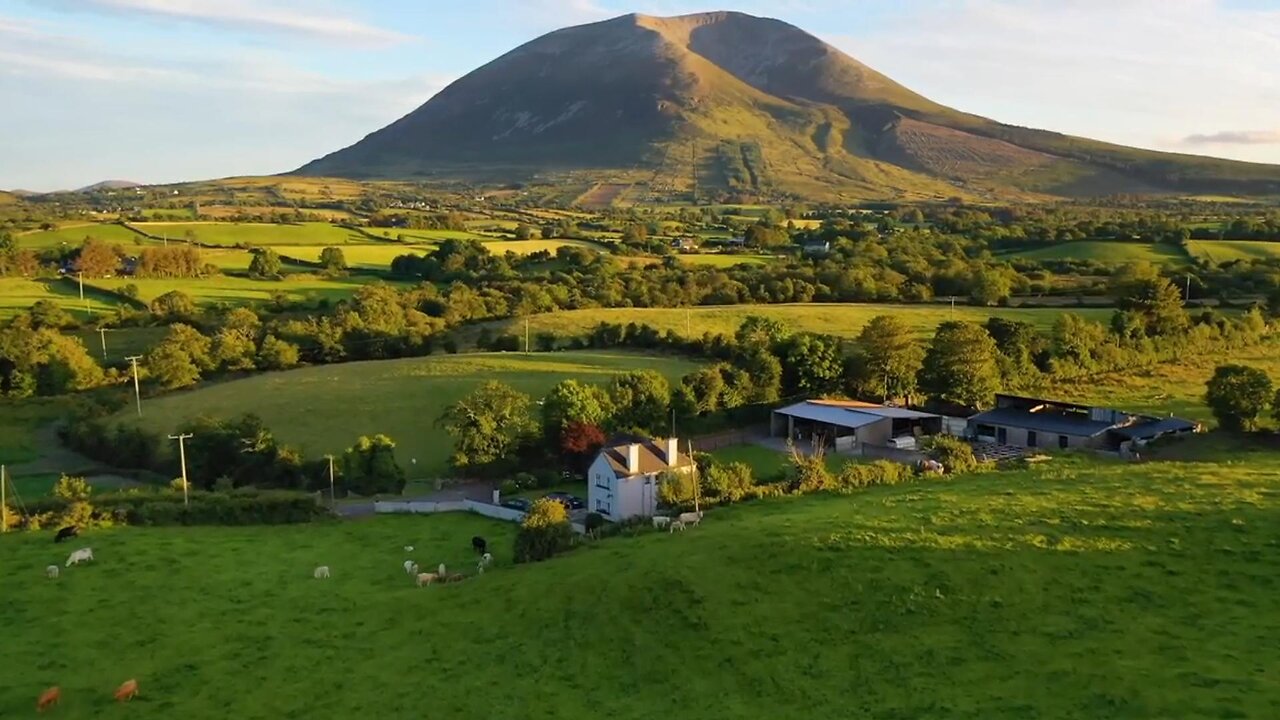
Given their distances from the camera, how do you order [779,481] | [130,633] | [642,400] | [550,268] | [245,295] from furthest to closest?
1. [550,268]
2. [245,295]
3. [642,400]
4. [779,481]
5. [130,633]

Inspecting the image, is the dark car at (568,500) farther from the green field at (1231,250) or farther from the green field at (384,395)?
the green field at (1231,250)

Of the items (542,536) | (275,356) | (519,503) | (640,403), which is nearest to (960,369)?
(640,403)

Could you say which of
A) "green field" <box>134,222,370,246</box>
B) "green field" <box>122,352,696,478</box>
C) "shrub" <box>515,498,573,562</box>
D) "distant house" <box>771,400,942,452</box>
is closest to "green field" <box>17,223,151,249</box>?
"green field" <box>134,222,370,246</box>

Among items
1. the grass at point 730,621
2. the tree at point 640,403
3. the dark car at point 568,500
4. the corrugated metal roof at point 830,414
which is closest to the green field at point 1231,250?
the corrugated metal roof at point 830,414

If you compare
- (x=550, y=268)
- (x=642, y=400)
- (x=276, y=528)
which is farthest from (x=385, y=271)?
(x=276, y=528)

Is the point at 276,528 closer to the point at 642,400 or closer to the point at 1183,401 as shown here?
the point at 642,400
